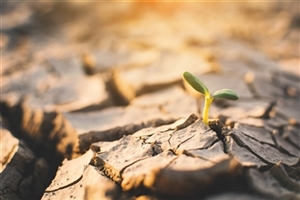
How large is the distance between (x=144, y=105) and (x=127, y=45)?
1.37m

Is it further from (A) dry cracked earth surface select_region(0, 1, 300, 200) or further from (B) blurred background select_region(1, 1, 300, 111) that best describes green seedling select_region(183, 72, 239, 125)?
(B) blurred background select_region(1, 1, 300, 111)

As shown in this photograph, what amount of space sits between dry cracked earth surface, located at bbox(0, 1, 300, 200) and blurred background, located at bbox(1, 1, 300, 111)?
0.02 m

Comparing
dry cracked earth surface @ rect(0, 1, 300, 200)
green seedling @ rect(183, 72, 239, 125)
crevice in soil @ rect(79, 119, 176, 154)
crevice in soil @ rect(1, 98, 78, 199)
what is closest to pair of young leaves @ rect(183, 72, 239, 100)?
green seedling @ rect(183, 72, 239, 125)

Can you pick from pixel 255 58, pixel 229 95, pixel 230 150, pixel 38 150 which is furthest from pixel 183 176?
pixel 255 58

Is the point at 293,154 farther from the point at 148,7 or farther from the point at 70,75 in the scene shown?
the point at 148,7

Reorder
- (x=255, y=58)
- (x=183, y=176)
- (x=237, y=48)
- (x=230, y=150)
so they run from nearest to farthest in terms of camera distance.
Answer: (x=183, y=176) → (x=230, y=150) → (x=255, y=58) → (x=237, y=48)

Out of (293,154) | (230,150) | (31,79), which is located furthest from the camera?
(31,79)

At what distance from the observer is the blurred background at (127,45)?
2471mm

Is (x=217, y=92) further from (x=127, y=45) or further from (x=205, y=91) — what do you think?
(x=127, y=45)

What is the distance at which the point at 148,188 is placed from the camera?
1.19 metres

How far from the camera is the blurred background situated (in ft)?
8.11

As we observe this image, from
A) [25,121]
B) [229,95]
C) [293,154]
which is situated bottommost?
[293,154]

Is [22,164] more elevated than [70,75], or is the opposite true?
[70,75]

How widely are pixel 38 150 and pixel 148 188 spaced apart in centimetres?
97
